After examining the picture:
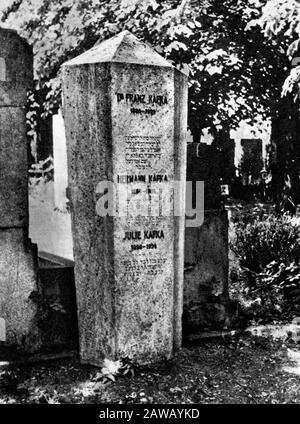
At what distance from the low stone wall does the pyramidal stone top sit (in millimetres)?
1491

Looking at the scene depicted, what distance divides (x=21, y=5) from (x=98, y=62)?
4452mm

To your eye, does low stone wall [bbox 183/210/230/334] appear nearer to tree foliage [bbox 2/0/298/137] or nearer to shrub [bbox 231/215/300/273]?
shrub [bbox 231/215/300/273]

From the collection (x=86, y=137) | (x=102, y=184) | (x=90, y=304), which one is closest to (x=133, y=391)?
(x=90, y=304)

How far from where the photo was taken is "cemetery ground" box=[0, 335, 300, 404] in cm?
350

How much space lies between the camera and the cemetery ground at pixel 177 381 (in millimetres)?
3502

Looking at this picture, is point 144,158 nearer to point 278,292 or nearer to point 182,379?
point 182,379

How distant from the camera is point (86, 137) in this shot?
3.66 m

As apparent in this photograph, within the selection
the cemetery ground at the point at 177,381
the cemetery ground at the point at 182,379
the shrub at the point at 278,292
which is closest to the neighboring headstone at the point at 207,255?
the cemetery ground at the point at 182,379

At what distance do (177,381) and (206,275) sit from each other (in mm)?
1149

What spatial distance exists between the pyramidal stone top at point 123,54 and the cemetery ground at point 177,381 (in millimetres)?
2230

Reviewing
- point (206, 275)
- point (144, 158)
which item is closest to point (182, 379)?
point (206, 275)

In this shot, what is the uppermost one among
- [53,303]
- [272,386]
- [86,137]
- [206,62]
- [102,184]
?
[206,62]

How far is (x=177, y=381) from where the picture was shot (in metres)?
3.74
